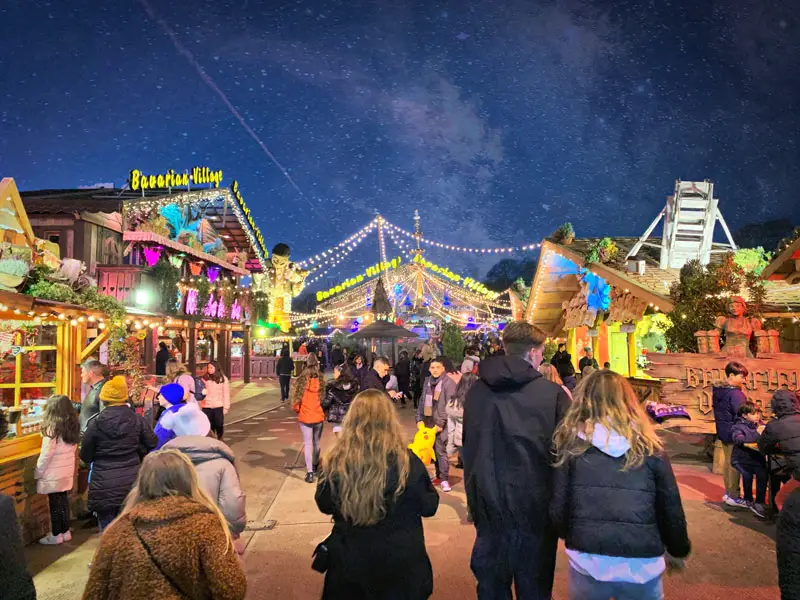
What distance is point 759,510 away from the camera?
20.8 feet

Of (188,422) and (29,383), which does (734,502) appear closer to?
(188,422)

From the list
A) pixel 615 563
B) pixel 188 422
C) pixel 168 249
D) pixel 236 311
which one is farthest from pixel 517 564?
pixel 236 311

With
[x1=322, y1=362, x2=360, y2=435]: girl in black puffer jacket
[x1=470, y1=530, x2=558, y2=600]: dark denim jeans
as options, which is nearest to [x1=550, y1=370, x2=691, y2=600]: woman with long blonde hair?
[x1=470, y1=530, x2=558, y2=600]: dark denim jeans

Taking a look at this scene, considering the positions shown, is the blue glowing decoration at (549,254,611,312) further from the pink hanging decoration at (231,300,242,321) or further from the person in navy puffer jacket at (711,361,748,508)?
the pink hanging decoration at (231,300,242,321)

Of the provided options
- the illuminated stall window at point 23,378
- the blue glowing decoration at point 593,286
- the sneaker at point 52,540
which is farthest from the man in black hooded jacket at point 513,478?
the blue glowing decoration at point 593,286

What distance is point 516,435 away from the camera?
10.5 feet

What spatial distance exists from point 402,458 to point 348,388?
5548 mm

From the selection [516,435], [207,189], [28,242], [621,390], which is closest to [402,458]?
[516,435]

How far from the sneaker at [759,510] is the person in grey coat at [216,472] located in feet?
18.7

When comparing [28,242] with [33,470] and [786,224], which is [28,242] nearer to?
[33,470]

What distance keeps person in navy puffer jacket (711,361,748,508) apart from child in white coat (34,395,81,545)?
7.33 metres

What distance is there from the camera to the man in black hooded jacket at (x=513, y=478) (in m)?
3.14

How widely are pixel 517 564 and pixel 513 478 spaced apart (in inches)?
18.1

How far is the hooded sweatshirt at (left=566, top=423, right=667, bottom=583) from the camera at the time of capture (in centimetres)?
276
